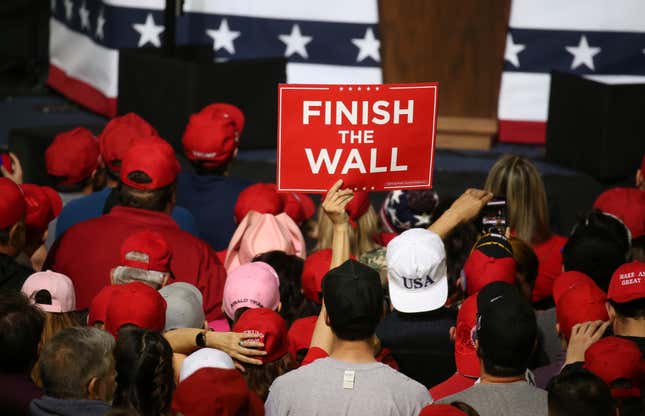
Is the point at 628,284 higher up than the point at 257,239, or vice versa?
the point at 628,284

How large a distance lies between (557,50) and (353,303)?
633 cm

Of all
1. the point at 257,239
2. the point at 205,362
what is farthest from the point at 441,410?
the point at 257,239

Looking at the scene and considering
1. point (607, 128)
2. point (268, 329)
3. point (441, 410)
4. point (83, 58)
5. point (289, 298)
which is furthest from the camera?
point (83, 58)

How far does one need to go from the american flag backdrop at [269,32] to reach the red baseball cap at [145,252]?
5365 mm

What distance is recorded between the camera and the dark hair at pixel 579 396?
3.10m

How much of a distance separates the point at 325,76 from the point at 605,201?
14.0ft

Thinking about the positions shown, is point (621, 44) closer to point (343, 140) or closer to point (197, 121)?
point (197, 121)

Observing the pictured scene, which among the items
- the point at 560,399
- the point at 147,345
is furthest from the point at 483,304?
the point at 147,345

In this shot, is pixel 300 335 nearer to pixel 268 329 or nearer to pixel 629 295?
pixel 268 329

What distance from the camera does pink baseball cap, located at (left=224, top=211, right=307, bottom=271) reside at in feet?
16.9

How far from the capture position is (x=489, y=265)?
4.30 metres

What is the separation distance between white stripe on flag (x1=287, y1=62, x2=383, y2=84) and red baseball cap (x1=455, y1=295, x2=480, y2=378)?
586 cm

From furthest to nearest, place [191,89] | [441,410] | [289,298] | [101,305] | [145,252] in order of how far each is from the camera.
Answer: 1. [191,89]
2. [289,298]
3. [145,252]
4. [101,305]
5. [441,410]

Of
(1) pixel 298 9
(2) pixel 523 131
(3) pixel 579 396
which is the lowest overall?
(2) pixel 523 131
